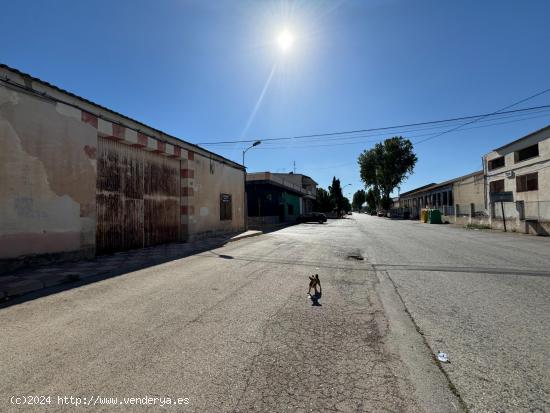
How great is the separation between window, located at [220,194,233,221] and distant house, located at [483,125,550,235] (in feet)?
66.1

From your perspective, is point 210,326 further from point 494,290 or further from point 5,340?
point 494,290

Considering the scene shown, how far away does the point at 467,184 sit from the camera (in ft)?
130

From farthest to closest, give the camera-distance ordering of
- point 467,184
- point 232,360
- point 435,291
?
point 467,184, point 435,291, point 232,360

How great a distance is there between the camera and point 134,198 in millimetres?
12297

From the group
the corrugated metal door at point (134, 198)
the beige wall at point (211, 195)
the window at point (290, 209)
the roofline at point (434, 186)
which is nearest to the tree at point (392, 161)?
the roofline at point (434, 186)

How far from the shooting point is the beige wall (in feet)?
53.6

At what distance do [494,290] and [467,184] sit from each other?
39.0 m

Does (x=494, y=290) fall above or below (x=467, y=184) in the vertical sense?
below

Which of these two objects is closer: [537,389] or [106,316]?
[537,389]

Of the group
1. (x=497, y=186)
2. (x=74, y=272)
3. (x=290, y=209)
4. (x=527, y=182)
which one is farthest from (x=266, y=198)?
(x=74, y=272)

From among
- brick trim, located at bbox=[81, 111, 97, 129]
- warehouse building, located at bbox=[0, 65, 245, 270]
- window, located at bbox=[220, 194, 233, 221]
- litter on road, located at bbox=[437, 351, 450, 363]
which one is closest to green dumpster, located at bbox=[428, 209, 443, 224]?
window, located at bbox=[220, 194, 233, 221]

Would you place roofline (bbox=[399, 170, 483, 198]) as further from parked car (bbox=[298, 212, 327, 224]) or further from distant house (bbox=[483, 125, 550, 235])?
parked car (bbox=[298, 212, 327, 224])

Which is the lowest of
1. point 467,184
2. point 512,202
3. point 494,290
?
point 494,290

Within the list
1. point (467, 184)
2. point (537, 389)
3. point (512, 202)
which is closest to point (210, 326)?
point (537, 389)
